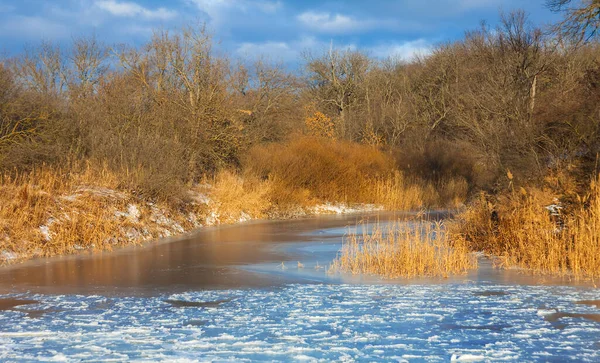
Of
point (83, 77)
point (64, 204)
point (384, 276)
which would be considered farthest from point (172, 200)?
point (83, 77)

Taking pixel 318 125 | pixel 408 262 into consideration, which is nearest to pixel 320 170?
pixel 318 125

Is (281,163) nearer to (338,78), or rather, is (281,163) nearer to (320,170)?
(320,170)

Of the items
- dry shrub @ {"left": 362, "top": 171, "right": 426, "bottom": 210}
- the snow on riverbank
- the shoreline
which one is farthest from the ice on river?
dry shrub @ {"left": 362, "top": 171, "right": 426, "bottom": 210}

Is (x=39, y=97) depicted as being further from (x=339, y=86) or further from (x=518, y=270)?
(x=339, y=86)

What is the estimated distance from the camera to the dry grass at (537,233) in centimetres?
1002

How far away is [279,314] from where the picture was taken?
24.3ft

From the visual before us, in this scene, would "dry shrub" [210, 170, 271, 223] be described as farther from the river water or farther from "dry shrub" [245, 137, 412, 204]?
→ the river water

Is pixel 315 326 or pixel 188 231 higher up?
pixel 188 231

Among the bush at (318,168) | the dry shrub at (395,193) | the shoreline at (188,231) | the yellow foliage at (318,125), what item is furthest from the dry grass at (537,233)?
the yellow foliage at (318,125)

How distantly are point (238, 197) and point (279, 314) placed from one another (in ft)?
45.8

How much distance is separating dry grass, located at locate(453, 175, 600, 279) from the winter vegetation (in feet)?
0.12

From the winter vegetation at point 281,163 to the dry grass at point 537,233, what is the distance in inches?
1.5

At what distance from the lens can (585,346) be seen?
19.7 feet

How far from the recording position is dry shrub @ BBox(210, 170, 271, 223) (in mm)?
20438
